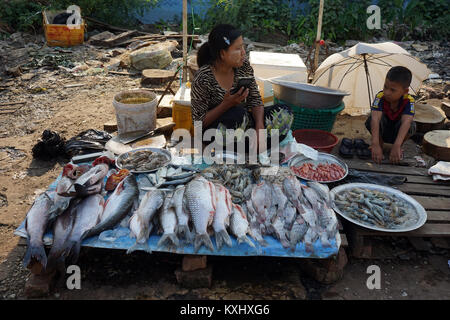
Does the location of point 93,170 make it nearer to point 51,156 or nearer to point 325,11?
point 51,156

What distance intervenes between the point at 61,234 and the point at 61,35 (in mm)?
8174

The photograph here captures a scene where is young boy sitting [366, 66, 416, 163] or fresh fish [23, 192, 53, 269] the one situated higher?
young boy sitting [366, 66, 416, 163]

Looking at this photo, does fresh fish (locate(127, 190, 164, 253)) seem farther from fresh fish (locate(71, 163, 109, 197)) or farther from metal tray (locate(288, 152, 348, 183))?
metal tray (locate(288, 152, 348, 183))

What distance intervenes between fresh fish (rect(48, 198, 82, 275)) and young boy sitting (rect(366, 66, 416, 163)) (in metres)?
3.39

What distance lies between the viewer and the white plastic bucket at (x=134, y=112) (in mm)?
4621

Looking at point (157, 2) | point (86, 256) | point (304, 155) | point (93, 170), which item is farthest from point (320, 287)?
point (157, 2)

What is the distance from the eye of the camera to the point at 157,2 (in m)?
11.0

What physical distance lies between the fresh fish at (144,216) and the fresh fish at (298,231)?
3.54ft

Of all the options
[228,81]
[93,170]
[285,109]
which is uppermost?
[228,81]

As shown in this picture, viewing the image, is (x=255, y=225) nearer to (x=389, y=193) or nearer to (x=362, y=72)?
(x=389, y=193)

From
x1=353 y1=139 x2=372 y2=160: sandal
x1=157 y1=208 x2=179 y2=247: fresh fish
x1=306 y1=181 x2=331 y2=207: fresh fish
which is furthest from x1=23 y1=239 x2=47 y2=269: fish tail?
x1=353 y1=139 x2=372 y2=160: sandal

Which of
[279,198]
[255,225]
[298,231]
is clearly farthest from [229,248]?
[279,198]

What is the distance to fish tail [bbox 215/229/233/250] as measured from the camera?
105 inches

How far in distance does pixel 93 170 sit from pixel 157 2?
30.0 ft
